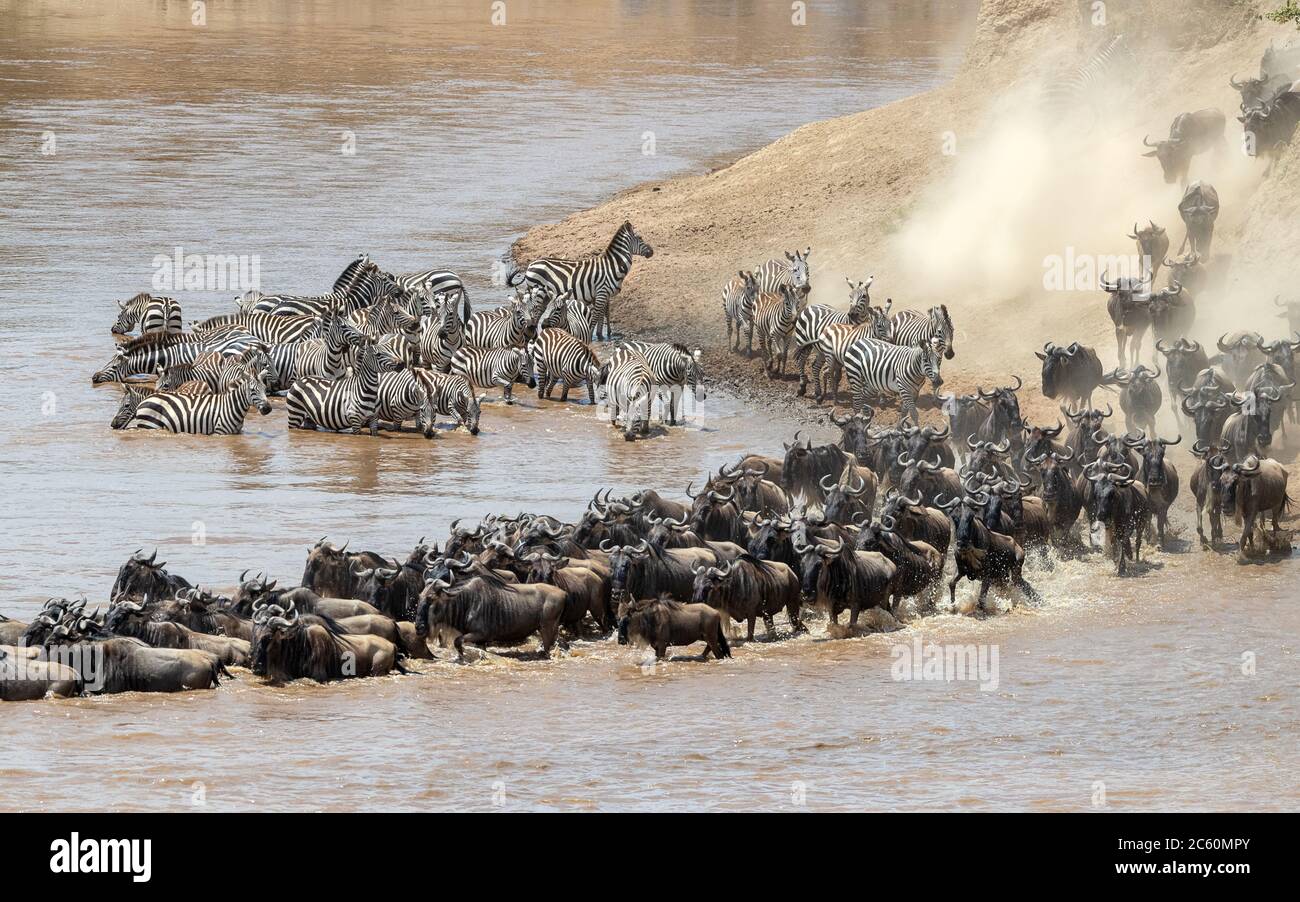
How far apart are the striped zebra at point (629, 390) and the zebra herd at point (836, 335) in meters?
Result: 2.93

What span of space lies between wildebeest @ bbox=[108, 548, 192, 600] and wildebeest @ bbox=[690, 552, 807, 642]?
16.1ft

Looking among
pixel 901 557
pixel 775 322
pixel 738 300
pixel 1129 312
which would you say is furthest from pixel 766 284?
pixel 901 557

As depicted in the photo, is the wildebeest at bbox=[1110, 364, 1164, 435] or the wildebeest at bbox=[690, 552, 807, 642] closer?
the wildebeest at bbox=[690, 552, 807, 642]

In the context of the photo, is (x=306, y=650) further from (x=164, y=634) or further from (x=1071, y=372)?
(x=1071, y=372)

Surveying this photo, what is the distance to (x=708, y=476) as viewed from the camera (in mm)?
24625

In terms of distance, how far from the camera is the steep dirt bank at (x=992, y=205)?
31.0 metres

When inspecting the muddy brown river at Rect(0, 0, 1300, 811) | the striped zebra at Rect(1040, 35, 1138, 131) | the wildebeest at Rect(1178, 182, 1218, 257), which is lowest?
the muddy brown river at Rect(0, 0, 1300, 811)

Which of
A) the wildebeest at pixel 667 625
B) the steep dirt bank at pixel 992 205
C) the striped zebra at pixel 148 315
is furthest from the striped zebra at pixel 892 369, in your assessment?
the striped zebra at pixel 148 315

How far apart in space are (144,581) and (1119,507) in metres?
9.91

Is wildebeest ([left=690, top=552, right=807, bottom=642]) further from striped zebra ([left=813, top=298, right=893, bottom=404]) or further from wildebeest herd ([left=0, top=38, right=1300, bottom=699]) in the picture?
striped zebra ([left=813, top=298, right=893, bottom=404])

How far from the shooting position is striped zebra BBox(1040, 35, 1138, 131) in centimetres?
3622

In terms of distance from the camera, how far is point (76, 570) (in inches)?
841

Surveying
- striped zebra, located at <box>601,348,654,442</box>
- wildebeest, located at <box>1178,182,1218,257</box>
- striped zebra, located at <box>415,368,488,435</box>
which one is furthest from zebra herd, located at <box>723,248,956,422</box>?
striped zebra, located at <box>415,368,488,435</box>

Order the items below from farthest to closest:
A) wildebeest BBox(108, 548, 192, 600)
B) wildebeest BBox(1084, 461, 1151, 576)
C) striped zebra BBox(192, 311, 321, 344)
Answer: striped zebra BBox(192, 311, 321, 344) < wildebeest BBox(1084, 461, 1151, 576) < wildebeest BBox(108, 548, 192, 600)
